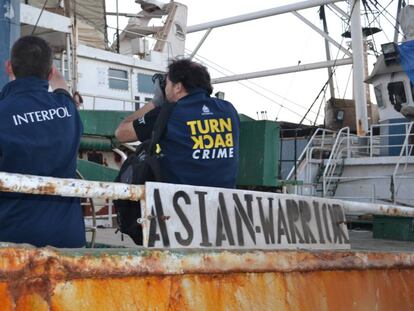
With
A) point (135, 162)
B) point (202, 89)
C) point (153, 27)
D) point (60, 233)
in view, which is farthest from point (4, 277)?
point (153, 27)

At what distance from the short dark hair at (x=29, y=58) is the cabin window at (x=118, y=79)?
12.7m

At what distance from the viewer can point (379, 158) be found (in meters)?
15.5

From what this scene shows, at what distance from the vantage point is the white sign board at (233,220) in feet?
9.53

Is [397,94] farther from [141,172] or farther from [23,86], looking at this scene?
[23,86]

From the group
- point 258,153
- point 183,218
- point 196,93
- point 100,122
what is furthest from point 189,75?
point 100,122

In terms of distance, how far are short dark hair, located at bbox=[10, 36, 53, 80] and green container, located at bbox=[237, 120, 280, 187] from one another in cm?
630

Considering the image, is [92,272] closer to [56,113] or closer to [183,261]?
[183,261]

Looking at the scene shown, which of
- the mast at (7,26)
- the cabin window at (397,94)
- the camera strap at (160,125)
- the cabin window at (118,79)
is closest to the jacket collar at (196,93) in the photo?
the camera strap at (160,125)

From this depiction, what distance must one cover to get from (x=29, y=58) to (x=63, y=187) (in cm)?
84

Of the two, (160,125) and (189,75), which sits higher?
(189,75)

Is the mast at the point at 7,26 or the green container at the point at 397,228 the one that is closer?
the mast at the point at 7,26

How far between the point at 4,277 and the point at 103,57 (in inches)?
528

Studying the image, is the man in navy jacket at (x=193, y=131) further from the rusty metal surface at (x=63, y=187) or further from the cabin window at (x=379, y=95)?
the cabin window at (x=379, y=95)

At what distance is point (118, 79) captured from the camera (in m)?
15.7
